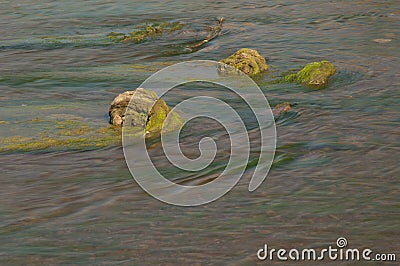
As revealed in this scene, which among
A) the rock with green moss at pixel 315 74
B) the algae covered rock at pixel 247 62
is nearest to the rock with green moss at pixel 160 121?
the rock with green moss at pixel 315 74

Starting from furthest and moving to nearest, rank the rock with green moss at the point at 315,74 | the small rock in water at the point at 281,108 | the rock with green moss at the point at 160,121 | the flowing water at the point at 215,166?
the rock with green moss at the point at 315,74
the small rock in water at the point at 281,108
the rock with green moss at the point at 160,121
the flowing water at the point at 215,166

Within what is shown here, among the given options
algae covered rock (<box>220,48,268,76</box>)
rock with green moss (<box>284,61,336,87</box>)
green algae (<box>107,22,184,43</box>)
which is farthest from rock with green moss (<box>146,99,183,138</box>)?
green algae (<box>107,22,184,43</box>)

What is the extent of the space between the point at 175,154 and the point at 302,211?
5.21ft

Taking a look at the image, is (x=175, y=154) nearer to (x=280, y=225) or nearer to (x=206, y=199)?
(x=206, y=199)

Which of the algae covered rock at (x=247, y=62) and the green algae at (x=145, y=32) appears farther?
the green algae at (x=145, y=32)

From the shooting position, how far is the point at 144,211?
5.52 meters

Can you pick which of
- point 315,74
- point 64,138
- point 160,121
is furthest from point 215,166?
point 315,74

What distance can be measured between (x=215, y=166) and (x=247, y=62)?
3.18 metres

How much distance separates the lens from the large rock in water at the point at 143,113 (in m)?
7.22

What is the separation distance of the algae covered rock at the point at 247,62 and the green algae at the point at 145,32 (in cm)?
246

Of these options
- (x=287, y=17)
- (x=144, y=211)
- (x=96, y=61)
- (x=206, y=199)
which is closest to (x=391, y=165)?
(x=206, y=199)

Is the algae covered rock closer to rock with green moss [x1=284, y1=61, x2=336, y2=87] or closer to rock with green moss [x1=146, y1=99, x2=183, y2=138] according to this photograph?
rock with green moss [x1=284, y1=61, x2=336, y2=87]

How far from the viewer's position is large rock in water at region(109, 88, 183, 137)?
284 inches

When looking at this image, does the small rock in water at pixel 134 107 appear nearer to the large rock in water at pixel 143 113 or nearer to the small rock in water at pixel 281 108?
the large rock in water at pixel 143 113
